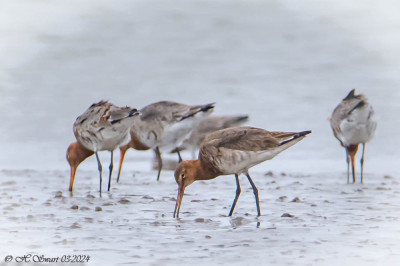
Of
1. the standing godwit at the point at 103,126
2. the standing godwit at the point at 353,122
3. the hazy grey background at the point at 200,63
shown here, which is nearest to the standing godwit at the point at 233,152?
the standing godwit at the point at 103,126

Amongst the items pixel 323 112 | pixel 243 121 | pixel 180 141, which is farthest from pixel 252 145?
pixel 323 112

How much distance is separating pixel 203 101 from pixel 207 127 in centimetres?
169

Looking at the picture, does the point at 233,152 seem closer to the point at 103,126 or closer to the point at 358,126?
the point at 103,126

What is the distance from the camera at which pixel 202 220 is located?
8555 mm

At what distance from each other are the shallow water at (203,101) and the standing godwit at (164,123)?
56 cm

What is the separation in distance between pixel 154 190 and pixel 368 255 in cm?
446

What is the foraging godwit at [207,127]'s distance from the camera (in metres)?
14.8

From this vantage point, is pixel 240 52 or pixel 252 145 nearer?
pixel 252 145

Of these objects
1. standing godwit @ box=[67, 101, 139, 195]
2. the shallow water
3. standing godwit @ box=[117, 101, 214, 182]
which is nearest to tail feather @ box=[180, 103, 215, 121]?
standing godwit @ box=[117, 101, 214, 182]

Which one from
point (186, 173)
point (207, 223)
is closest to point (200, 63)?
point (186, 173)

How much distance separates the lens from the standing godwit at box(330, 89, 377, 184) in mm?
12539

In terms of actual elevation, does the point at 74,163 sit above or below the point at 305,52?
below

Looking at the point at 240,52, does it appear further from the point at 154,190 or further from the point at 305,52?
the point at 154,190

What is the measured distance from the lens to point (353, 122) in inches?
496
